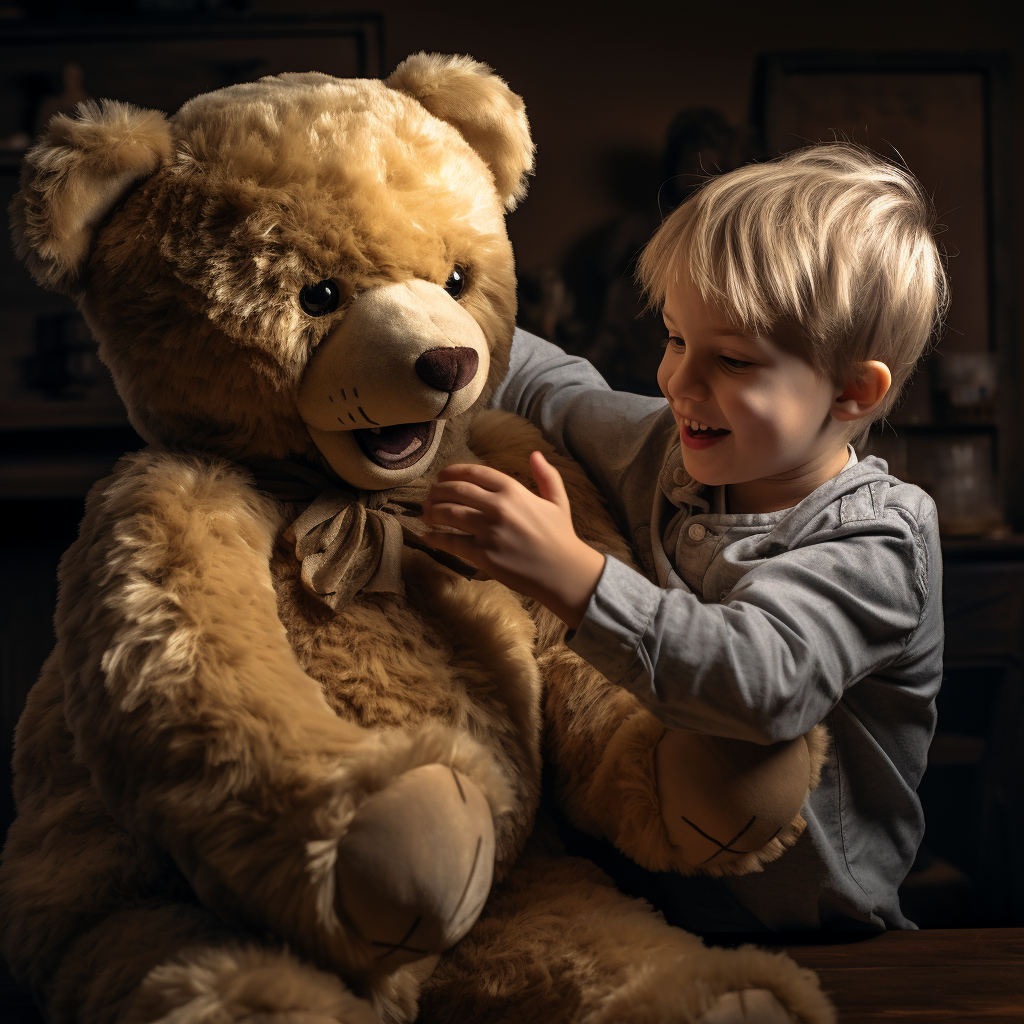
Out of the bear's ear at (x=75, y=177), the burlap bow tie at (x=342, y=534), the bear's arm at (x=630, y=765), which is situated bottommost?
the bear's arm at (x=630, y=765)

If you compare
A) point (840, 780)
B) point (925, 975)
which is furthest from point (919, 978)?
point (840, 780)

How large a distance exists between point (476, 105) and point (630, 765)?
0.44 metres

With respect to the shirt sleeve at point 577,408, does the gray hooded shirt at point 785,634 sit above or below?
below

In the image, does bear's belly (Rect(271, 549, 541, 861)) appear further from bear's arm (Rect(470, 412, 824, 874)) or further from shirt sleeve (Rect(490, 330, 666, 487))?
shirt sleeve (Rect(490, 330, 666, 487))

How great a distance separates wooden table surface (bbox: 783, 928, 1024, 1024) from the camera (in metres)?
0.55

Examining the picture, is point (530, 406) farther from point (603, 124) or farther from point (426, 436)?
point (603, 124)

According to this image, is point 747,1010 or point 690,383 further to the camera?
point 690,383

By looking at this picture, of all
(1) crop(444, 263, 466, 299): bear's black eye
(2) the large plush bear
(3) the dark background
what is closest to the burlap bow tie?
(2) the large plush bear

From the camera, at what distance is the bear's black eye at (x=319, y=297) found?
52cm

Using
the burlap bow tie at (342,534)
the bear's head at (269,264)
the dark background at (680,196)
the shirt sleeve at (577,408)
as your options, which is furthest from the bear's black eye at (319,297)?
the dark background at (680,196)

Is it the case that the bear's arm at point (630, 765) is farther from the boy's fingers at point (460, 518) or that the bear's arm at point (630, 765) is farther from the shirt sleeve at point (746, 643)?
the boy's fingers at point (460, 518)

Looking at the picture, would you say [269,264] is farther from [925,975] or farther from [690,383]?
[925,975]

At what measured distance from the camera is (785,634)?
0.50m

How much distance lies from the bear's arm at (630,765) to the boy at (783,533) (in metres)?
0.03
